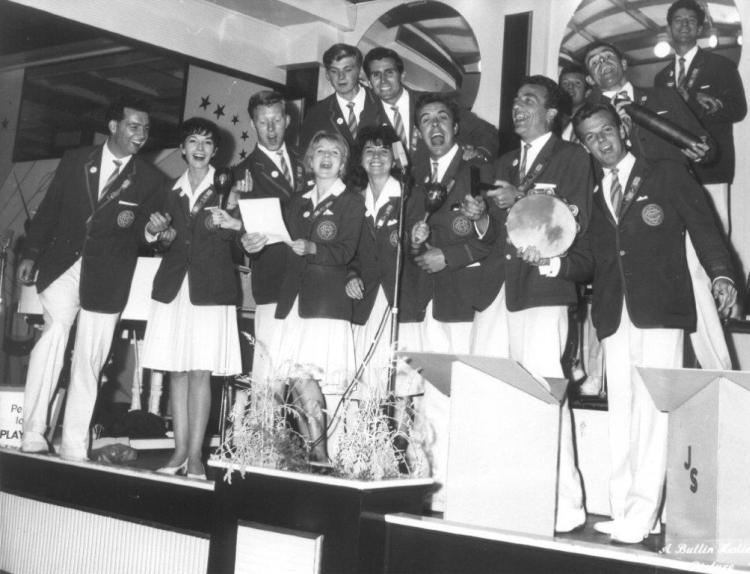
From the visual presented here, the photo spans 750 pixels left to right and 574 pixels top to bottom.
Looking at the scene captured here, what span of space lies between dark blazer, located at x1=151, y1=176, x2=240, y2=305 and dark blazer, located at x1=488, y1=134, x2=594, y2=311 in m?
1.42

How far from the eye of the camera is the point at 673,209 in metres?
3.60

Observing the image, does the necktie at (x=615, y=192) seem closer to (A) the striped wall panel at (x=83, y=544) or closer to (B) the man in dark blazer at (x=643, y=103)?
(B) the man in dark blazer at (x=643, y=103)

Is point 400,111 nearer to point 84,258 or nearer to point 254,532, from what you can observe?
point 84,258

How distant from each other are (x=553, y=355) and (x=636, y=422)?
46cm

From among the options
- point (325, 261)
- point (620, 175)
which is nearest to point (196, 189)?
point (325, 261)

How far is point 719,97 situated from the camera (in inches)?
195

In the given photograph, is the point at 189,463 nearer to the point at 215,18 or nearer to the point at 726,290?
the point at 726,290

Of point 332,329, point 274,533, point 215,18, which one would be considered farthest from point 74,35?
point 274,533

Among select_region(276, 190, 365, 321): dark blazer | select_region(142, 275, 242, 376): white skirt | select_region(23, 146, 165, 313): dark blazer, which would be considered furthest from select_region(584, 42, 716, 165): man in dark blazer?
select_region(23, 146, 165, 313): dark blazer

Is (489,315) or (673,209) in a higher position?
(673,209)

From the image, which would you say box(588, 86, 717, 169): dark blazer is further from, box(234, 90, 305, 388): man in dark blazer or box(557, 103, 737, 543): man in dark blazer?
box(234, 90, 305, 388): man in dark blazer

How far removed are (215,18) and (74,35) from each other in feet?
3.76

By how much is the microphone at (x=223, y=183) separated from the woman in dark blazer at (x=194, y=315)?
0.19ft

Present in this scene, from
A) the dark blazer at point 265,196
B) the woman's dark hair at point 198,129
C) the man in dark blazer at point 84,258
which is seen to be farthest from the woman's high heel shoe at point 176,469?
the woman's dark hair at point 198,129
